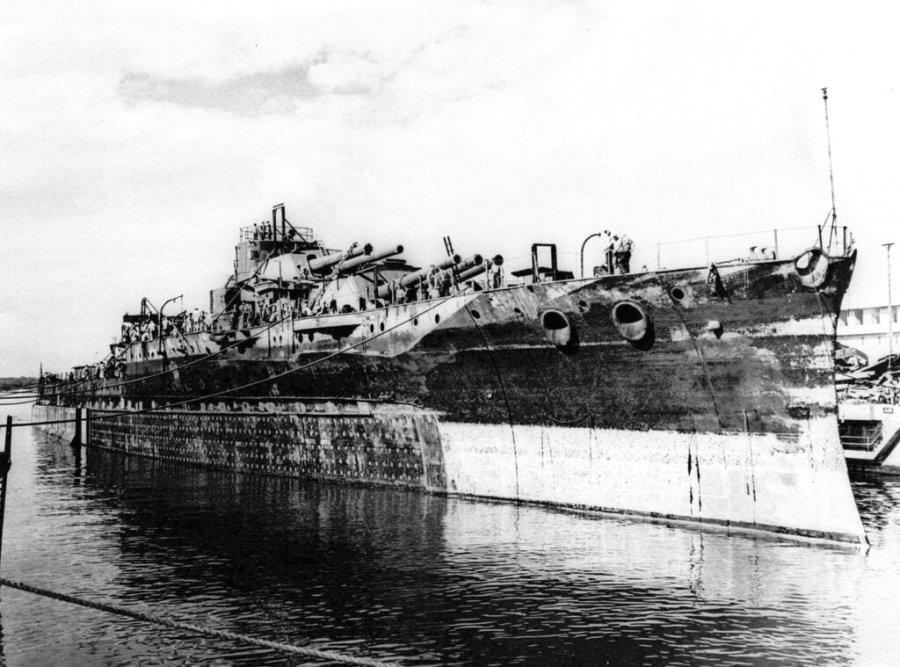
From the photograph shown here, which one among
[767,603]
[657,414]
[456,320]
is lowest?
[767,603]

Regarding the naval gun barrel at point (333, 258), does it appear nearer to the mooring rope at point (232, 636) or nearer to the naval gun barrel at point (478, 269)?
the naval gun barrel at point (478, 269)

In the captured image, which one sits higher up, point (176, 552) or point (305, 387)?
point (305, 387)

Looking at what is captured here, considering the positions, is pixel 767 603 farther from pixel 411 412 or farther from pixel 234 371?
pixel 234 371

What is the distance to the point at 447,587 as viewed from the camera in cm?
1168

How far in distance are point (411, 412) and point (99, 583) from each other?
8.86m

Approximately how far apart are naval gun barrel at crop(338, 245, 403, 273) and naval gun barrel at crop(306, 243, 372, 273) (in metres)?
0.12

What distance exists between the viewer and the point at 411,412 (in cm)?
1959

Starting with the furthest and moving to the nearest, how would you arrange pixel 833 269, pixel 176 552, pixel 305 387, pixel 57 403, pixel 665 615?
pixel 57 403
pixel 305 387
pixel 176 552
pixel 833 269
pixel 665 615

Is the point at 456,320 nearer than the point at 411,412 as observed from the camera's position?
Yes

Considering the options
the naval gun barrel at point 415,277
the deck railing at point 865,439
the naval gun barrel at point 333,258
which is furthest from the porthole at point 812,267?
the deck railing at point 865,439

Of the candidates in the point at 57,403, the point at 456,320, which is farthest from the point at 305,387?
the point at 57,403

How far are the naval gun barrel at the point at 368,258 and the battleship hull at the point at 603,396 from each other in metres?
1.78

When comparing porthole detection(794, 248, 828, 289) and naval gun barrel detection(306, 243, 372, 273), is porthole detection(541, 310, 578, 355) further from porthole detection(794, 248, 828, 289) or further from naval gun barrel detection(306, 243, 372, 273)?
naval gun barrel detection(306, 243, 372, 273)

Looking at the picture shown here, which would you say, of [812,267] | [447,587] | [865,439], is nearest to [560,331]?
[812,267]
